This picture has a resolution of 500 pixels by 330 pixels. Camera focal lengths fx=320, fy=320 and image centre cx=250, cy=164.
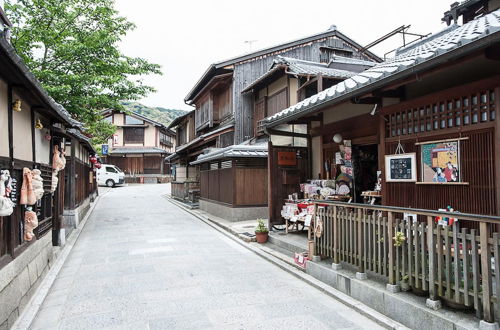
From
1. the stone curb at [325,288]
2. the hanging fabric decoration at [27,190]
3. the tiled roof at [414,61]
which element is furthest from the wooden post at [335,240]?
the hanging fabric decoration at [27,190]

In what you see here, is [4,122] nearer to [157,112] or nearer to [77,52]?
[77,52]

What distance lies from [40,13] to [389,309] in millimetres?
14642

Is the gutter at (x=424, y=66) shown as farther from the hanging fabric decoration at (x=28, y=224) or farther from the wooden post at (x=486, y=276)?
Answer: the hanging fabric decoration at (x=28, y=224)

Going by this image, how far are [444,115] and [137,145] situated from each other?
148ft

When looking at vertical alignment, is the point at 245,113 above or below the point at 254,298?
above

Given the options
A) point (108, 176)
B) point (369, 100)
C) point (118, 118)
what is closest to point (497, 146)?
point (369, 100)

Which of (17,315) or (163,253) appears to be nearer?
(17,315)

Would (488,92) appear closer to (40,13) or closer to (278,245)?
(278,245)

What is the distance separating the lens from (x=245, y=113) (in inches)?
746

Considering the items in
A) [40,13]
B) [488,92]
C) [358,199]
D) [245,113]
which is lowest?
[358,199]

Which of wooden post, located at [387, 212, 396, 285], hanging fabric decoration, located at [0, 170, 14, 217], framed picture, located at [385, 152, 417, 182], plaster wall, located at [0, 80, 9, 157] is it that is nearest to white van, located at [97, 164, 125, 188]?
plaster wall, located at [0, 80, 9, 157]

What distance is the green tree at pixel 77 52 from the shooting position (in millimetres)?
11875

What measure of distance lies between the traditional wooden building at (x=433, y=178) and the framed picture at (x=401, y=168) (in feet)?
0.06

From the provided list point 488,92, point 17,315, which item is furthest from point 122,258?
point 488,92
